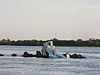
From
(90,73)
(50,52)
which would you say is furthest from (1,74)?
(50,52)

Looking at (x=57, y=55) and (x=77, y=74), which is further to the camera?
(x=57, y=55)

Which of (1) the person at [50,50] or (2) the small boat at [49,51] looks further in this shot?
(2) the small boat at [49,51]

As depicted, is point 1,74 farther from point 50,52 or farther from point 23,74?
point 50,52

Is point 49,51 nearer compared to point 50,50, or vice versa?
point 50,50

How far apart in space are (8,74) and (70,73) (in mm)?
9334

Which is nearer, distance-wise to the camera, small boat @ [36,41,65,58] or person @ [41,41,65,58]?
person @ [41,41,65,58]

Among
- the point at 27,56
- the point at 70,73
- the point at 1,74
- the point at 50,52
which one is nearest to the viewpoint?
the point at 1,74

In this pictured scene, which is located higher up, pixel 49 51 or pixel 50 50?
pixel 50 50

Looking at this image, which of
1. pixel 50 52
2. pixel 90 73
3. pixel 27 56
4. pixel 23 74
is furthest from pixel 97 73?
pixel 27 56

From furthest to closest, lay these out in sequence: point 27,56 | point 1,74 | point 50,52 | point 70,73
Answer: point 27,56
point 50,52
point 70,73
point 1,74

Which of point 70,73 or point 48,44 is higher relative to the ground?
point 48,44

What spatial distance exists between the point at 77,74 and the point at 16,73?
8.15 meters

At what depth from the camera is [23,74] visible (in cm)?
5684

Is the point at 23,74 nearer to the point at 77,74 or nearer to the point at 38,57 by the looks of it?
the point at 77,74
